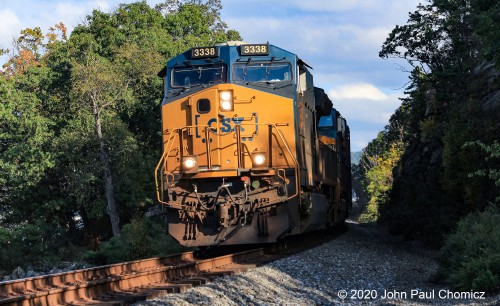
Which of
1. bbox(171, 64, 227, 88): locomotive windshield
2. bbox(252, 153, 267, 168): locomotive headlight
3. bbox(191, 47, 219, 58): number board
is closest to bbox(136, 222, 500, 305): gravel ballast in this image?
bbox(252, 153, 267, 168): locomotive headlight

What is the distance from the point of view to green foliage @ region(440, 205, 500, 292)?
10648 millimetres

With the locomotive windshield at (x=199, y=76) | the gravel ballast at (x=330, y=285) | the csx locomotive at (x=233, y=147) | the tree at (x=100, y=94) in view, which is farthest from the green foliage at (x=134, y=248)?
the tree at (x=100, y=94)

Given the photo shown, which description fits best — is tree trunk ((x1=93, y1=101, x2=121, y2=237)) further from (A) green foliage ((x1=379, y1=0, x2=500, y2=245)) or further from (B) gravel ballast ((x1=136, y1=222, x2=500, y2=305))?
(B) gravel ballast ((x1=136, y1=222, x2=500, y2=305))

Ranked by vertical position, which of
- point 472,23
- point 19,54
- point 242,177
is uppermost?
point 19,54

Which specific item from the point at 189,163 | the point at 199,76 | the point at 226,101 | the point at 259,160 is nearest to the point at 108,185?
the point at 199,76

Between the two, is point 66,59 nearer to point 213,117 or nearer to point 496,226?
point 213,117

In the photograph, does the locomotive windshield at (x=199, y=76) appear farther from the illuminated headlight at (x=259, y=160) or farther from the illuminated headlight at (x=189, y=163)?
the illuminated headlight at (x=259, y=160)

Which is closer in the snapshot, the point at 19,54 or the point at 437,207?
the point at 437,207

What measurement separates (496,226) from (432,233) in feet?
26.6

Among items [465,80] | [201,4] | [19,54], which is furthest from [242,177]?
[201,4]

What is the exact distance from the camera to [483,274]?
10.7 metres

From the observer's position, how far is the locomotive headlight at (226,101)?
14.7 metres

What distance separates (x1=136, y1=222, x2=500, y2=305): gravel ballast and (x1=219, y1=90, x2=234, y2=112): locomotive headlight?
337 centimetres

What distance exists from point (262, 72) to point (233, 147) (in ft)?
6.11
